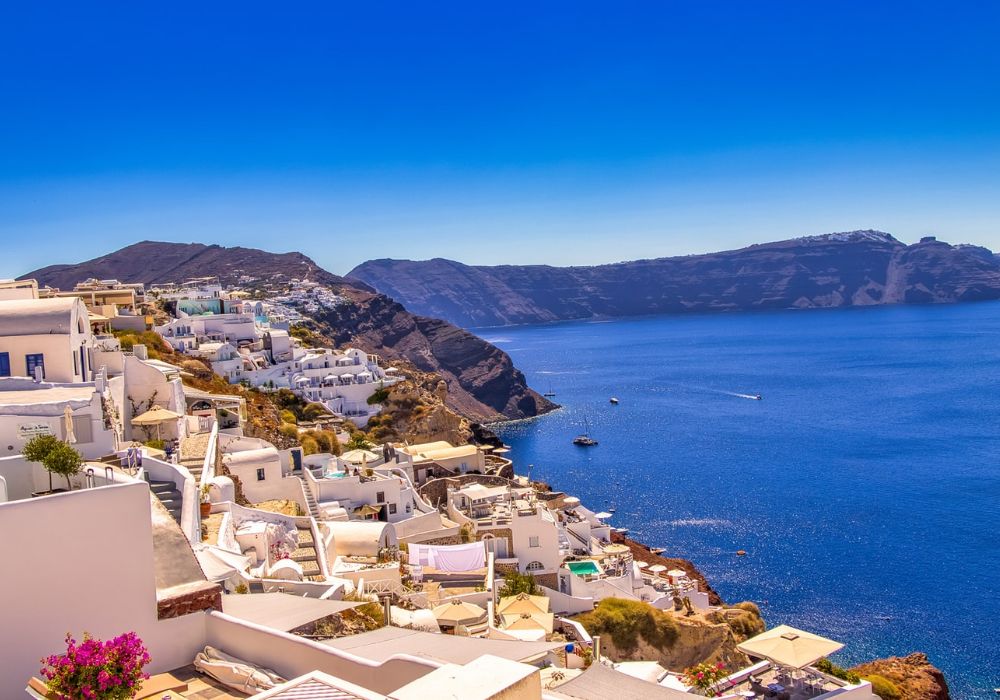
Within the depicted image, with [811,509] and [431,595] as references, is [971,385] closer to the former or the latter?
[811,509]

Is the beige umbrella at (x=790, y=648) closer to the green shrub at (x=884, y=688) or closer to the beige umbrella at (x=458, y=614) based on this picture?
the green shrub at (x=884, y=688)

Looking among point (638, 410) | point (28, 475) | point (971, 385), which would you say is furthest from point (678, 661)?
point (971, 385)

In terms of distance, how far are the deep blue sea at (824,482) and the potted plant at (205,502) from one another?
24738 millimetres

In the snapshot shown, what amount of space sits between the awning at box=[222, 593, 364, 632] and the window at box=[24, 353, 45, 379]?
975 centimetres

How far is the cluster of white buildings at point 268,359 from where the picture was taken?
46.5m

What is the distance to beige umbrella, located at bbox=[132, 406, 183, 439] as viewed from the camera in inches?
817

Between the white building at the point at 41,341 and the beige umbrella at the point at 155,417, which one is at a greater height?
the white building at the point at 41,341

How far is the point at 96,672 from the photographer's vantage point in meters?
5.81

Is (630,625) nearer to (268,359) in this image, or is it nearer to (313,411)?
(313,411)

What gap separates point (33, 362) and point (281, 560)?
21.9ft

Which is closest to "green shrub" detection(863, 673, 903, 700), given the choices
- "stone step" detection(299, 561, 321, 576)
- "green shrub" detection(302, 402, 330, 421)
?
"stone step" detection(299, 561, 321, 576)

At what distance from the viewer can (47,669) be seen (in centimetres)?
639

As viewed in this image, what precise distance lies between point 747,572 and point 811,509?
12595 millimetres

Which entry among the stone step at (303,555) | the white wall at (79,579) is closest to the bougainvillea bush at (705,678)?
the stone step at (303,555)
